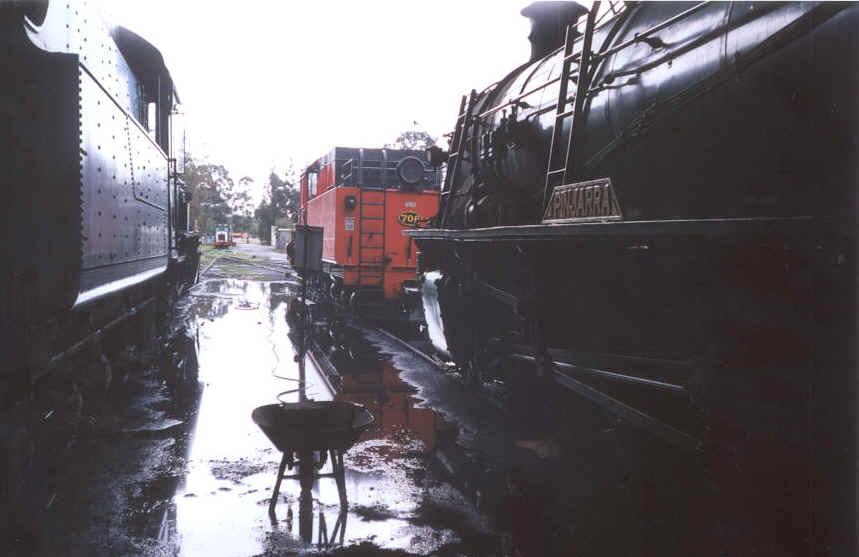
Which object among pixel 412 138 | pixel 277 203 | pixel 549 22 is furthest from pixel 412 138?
pixel 549 22

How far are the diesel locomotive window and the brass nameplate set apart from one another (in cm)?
1418

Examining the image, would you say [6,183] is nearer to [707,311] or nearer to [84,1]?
[84,1]

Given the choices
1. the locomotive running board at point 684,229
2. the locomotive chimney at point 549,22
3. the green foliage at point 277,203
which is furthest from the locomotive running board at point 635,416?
the green foliage at point 277,203

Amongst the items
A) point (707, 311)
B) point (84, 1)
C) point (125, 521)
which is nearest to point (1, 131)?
point (84, 1)

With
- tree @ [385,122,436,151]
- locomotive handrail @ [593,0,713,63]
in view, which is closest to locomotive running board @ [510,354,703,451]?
locomotive handrail @ [593,0,713,63]

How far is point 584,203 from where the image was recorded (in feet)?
12.2

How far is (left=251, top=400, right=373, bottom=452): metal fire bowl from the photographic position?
11.9 ft

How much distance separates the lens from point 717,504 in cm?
290

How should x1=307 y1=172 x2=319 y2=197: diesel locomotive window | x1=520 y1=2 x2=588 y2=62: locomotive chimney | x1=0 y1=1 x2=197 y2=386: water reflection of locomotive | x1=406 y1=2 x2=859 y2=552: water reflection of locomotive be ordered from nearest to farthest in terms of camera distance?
x1=406 y1=2 x2=859 y2=552: water reflection of locomotive → x1=0 y1=1 x2=197 y2=386: water reflection of locomotive → x1=520 y1=2 x2=588 y2=62: locomotive chimney → x1=307 y1=172 x2=319 y2=197: diesel locomotive window

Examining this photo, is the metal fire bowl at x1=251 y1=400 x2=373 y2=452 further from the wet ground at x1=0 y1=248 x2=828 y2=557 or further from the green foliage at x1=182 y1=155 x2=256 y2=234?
the green foliage at x1=182 y1=155 x2=256 y2=234

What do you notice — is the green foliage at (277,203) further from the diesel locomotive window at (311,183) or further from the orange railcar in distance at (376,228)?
the orange railcar in distance at (376,228)

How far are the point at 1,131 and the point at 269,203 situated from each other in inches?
3582

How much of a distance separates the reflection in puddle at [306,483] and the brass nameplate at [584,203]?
1834 millimetres

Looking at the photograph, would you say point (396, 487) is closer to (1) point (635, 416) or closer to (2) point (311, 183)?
(1) point (635, 416)
